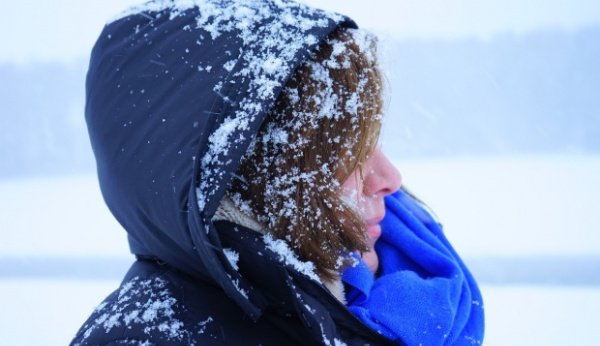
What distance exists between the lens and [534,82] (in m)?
3.09

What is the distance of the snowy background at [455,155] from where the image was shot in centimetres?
227

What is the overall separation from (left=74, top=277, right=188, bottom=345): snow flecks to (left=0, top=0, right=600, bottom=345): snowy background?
1.50 meters

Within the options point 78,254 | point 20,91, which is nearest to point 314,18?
point 78,254

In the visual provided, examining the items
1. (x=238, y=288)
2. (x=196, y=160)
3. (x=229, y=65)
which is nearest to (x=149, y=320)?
(x=238, y=288)

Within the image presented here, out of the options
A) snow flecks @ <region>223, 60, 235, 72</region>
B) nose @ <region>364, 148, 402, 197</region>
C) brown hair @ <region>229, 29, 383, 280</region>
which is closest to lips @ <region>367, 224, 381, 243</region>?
nose @ <region>364, 148, 402, 197</region>

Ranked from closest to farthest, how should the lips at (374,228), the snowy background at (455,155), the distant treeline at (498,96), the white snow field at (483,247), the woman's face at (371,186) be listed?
1. the woman's face at (371,186)
2. the lips at (374,228)
3. the white snow field at (483,247)
4. the snowy background at (455,155)
5. the distant treeline at (498,96)

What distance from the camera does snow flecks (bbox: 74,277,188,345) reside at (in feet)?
2.61

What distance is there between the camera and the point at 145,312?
81 centimetres

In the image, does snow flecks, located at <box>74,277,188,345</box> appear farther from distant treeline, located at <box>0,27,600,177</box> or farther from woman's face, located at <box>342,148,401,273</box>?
distant treeline, located at <box>0,27,600,177</box>

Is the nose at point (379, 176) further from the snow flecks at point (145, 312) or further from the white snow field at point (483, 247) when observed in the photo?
the white snow field at point (483, 247)

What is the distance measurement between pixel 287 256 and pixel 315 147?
6.8 inches

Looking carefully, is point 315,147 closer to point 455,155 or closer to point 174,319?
point 174,319

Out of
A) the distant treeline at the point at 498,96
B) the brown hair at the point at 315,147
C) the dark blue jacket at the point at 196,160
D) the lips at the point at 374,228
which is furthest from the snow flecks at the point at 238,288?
the distant treeline at the point at 498,96

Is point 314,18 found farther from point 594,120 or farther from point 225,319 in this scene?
point 594,120
